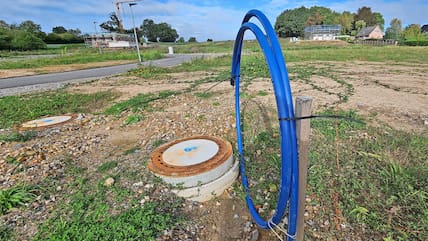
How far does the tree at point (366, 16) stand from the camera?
6073cm

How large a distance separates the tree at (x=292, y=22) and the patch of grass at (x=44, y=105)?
65.2 meters

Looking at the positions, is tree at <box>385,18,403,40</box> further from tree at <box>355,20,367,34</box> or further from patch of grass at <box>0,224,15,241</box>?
patch of grass at <box>0,224,15,241</box>

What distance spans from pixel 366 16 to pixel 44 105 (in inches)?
3137

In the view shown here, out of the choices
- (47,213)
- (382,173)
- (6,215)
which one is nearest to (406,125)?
(382,173)

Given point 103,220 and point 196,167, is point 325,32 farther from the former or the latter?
point 103,220

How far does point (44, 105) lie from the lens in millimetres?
5172

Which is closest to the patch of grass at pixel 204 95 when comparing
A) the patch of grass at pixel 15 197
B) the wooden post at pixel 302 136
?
the patch of grass at pixel 15 197

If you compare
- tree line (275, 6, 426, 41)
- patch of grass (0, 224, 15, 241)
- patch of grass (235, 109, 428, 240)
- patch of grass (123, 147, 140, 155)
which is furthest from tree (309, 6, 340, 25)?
patch of grass (0, 224, 15, 241)

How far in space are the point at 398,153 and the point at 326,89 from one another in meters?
3.76

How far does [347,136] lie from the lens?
3.02 meters

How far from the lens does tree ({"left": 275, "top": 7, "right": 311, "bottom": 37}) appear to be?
198 ft

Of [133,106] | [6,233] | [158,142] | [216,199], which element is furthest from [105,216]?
[133,106]

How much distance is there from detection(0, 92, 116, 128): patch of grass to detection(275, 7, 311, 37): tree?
65168 mm

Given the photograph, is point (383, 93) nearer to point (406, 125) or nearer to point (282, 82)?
point (406, 125)
